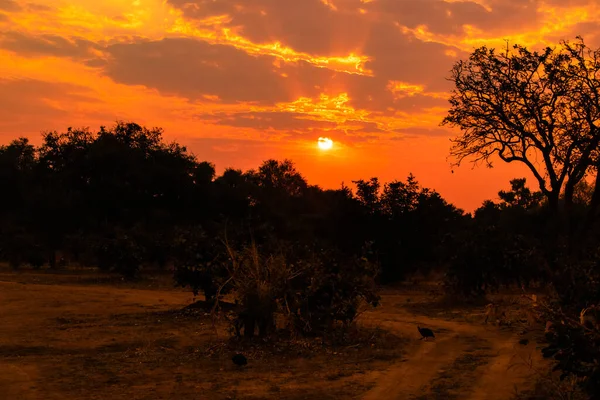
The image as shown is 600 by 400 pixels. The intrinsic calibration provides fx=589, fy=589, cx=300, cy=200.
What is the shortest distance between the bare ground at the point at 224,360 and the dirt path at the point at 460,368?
2cm

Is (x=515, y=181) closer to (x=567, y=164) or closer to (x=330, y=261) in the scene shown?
(x=567, y=164)

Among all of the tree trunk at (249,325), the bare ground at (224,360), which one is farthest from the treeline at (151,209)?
the tree trunk at (249,325)

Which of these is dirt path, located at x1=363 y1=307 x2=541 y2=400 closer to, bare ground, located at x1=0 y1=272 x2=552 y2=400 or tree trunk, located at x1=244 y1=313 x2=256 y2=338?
bare ground, located at x1=0 y1=272 x2=552 y2=400

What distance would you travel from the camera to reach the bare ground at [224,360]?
8680mm

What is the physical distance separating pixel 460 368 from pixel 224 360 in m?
4.19

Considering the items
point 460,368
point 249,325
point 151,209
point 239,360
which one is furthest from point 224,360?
point 151,209

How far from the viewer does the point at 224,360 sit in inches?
424

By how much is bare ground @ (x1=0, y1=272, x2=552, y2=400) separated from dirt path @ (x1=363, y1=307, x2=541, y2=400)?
0.02 metres

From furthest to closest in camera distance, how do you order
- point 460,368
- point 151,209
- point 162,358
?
1. point 151,209
2. point 162,358
3. point 460,368

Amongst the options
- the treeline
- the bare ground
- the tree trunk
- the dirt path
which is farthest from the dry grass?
the treeline

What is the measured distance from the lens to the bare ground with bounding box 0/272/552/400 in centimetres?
868

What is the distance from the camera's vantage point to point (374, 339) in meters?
12.7

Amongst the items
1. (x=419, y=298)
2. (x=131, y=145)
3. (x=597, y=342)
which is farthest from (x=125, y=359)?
(x=131, y=145)

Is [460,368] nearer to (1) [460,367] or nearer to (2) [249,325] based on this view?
(1) [460,367]
